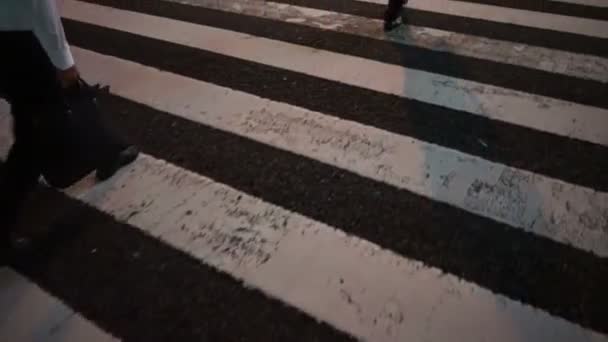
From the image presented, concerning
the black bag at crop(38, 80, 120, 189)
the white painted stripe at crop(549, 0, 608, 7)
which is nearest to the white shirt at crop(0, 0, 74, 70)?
the black bag at crop(38, 80, 120, 189)

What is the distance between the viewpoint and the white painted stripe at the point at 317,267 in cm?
141

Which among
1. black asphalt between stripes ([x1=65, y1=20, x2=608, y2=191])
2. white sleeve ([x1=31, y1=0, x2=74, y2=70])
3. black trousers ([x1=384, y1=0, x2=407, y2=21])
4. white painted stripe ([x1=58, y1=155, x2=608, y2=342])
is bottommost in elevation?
white painted stripe ([x1=58, y1=155, x2=608, y2=342])

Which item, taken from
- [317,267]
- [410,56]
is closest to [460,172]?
[317,267]

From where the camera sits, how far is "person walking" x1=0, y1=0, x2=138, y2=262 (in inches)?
54.6

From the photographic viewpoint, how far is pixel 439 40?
9.80ft

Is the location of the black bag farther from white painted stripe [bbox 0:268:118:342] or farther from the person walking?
white painted stripe [bbox 0:268:118:342]

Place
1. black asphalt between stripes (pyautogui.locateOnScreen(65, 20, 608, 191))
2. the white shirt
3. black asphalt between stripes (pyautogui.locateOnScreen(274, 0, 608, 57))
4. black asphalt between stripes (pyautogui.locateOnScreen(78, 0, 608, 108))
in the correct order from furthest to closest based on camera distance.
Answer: black asphalt between stripes (pyautogui.locateOnScreen(274, 0, 608, 57))
black asphalt between stripes (pyautogui.locateOnScreen(78, 0, 608, 108))
black asphalt between stripes (pyautogui.locateOnScreen(65, 20, 608, 191))
the white shirt

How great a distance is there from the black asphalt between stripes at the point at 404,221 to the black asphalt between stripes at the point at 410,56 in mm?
967

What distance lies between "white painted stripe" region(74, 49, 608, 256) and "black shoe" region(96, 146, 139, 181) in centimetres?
38

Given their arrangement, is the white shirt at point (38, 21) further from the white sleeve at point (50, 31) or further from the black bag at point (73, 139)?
the black bag at point (73, 139)

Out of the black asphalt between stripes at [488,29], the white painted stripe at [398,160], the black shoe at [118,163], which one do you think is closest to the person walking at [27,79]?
the black shoe at [118,163]

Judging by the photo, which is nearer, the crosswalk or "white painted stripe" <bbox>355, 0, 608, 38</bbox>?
the crosswalk

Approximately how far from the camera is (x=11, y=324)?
59.1 inches

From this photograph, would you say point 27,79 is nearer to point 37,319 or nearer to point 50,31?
point 50,31
